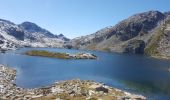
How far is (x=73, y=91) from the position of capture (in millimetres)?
79750

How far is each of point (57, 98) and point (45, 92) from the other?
10.5 metres

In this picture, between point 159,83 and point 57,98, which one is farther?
point 159,83

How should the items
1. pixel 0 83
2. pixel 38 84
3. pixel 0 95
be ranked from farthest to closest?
pixel 38 84 → pixel 0 83 → pixel 0 95

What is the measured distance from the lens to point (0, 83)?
9775 cm

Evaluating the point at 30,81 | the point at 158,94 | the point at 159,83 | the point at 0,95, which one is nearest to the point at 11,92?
the point at 0,95

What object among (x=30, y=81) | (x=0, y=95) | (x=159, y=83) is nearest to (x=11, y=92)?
(x=0, y=95)

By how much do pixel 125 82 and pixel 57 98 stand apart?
5514cm

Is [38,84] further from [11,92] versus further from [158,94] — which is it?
[158,94]

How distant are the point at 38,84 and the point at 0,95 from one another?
28.7m

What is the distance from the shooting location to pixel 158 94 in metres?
102

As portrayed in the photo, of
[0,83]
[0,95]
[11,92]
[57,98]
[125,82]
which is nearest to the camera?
[57,98]

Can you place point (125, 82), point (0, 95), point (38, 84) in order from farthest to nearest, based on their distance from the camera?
point (125, 82), point (38, 84), point (0, 95)

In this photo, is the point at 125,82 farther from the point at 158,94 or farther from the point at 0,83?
the point at 0,83

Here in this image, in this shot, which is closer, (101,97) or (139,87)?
(101,97)
